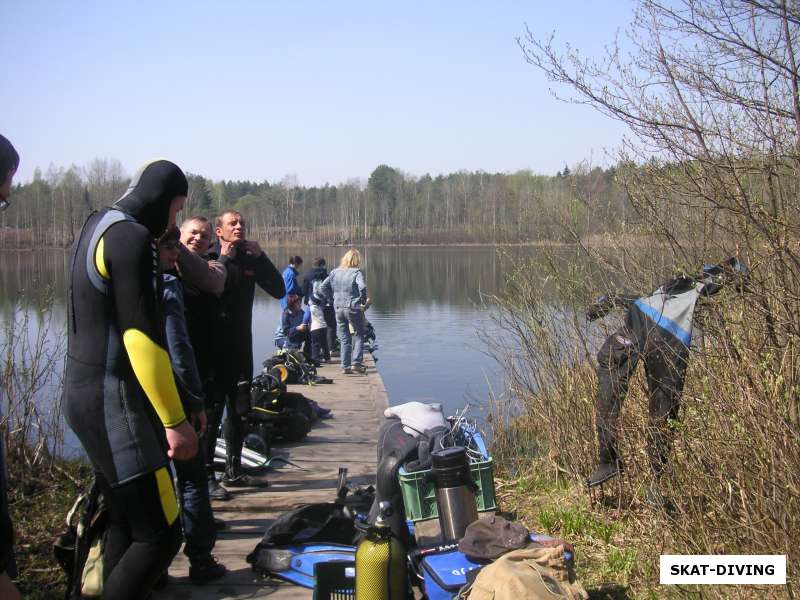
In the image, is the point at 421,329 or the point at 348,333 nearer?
the point at 348,333

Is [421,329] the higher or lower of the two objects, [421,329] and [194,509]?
the lower

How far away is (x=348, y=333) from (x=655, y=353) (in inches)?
267

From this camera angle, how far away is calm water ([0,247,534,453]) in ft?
28.7

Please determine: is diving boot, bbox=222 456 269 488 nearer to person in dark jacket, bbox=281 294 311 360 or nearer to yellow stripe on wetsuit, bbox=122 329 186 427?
yellow stripe on wetsuit, bbox=122 329 186 427

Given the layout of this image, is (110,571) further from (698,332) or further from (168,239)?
(698,332)

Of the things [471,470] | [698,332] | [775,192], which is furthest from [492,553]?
[775,192]

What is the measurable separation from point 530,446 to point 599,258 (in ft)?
6.18

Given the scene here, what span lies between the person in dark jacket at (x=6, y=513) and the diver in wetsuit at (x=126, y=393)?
0.39m

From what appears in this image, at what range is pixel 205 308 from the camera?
439cm

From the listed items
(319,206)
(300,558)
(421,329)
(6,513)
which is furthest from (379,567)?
(319,206)

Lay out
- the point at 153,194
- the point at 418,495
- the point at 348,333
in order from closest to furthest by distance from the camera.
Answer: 1. the point at 153,194
2. the point at 418,495
3. the point at 348,333

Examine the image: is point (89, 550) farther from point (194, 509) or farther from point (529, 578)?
point (529, 578)

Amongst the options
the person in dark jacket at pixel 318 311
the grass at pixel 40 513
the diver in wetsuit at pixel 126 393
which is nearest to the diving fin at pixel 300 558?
the grass at pixel 40 513

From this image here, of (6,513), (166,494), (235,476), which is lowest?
(235,476)
